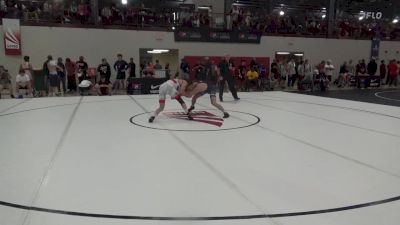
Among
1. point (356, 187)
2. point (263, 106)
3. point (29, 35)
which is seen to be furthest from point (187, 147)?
point (29, 35)

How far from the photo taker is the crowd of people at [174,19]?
1630 centimetres

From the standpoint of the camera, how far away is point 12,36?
1538 centimetres

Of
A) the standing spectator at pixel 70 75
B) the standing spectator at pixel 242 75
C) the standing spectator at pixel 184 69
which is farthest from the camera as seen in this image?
the standing spectator at pixel 242 75

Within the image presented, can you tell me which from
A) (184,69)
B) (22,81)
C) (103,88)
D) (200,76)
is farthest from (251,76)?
(22,81)

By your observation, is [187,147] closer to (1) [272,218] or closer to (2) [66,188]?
(2) [66,188]

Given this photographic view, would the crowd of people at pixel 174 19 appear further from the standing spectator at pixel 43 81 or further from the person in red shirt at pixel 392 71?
the person in red shirt at pixel 392 71

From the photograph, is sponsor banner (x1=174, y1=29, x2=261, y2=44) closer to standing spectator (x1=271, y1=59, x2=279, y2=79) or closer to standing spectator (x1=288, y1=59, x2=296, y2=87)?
standing spectator (x1=271, y1=59, x2=279, y2=79)

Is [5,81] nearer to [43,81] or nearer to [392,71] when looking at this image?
[43,81]

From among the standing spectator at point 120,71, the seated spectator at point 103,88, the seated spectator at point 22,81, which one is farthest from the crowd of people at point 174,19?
the seated spectator at point 103,88

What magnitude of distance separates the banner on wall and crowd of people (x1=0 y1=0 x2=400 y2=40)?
472 millimetres

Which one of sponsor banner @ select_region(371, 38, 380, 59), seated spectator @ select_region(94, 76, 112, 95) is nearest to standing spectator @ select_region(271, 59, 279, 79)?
sponsor banner @ select_region(371, 38, 380, 59)

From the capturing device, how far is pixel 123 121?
752 centimetres

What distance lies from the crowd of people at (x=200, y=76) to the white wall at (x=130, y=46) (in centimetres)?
74

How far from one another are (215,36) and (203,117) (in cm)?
1233
